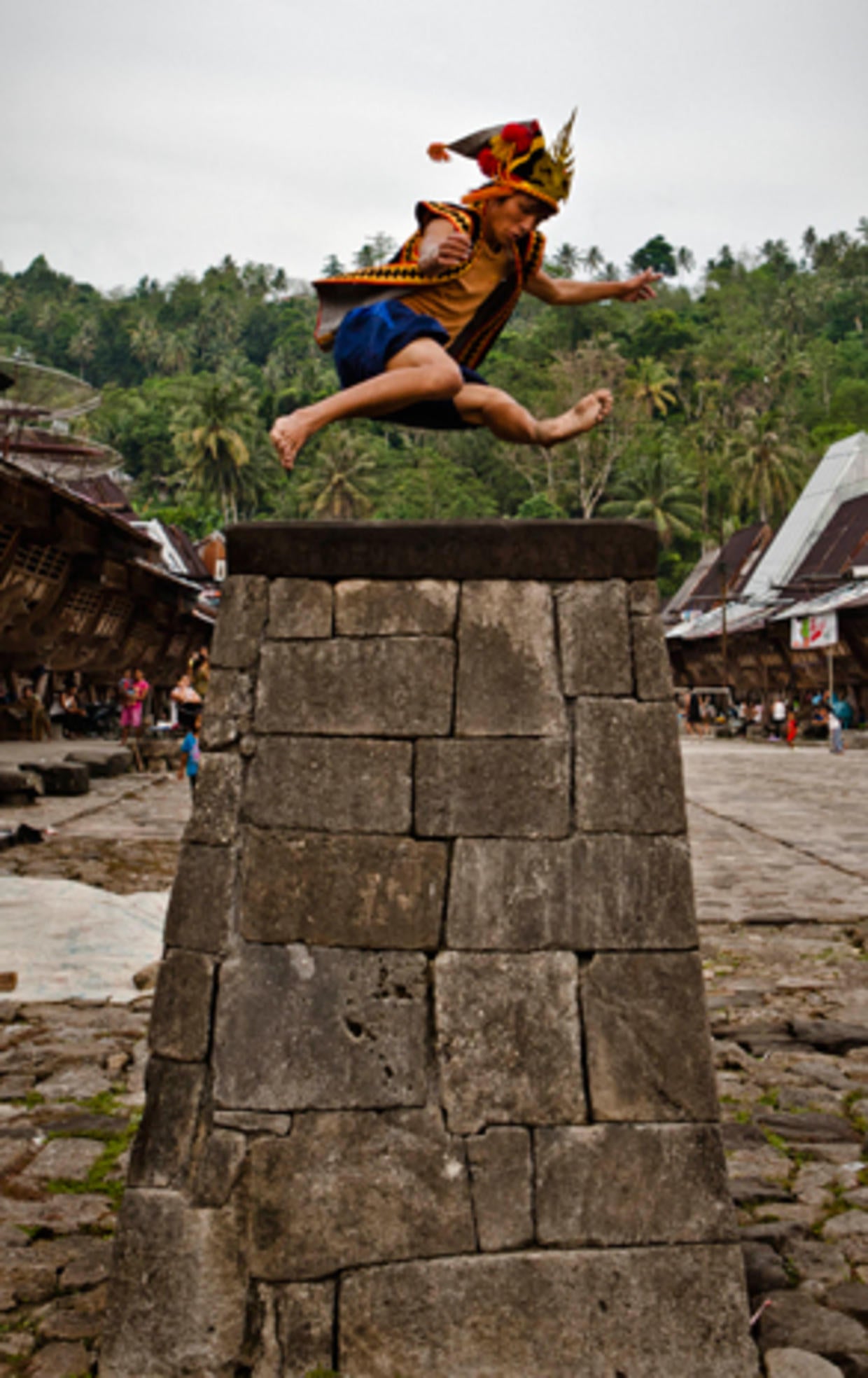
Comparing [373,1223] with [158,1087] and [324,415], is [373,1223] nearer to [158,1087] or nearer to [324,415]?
[158,1087]

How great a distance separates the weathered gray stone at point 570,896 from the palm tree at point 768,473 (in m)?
60.4

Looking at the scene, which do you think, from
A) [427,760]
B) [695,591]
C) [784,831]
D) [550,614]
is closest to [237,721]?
[427,760]

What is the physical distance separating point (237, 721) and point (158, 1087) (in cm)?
88

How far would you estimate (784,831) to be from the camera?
12.1 meters

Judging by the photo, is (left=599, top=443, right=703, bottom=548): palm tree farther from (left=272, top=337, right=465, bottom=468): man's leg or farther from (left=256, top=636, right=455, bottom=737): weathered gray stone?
(left=256, top=636, right=455, bottom=737): weathered gray stone

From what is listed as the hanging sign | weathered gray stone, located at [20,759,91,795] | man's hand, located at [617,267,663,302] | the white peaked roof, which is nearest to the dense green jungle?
the white peaked roof

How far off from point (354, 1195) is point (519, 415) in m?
2.14

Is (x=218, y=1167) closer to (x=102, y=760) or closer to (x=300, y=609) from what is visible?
(x=300, y=609)

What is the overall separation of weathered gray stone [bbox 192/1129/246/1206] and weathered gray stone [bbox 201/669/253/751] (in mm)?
909

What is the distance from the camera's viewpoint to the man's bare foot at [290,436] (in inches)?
122

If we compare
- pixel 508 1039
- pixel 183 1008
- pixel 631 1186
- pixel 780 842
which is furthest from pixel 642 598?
pixel 780 842

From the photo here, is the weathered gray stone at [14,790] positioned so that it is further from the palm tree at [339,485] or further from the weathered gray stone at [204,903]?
the palm tree at [339,485]

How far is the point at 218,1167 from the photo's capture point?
266 cm

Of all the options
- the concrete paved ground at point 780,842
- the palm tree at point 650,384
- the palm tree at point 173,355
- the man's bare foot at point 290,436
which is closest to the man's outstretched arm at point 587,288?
the man's bare foot at point 290,436
